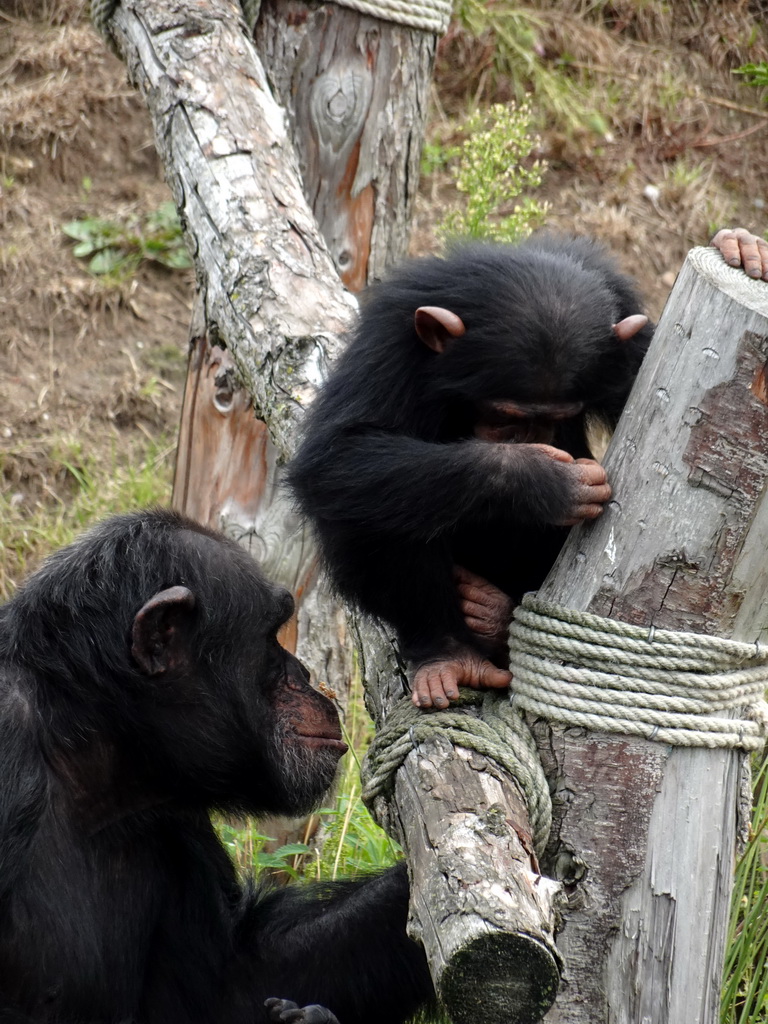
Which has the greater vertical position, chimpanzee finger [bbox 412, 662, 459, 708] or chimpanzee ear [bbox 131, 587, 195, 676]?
chimpanzee finger [bbox 412, 662, 459, 708]

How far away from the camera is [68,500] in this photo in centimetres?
718

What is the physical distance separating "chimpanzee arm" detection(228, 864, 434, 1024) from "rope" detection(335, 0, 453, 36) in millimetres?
3328

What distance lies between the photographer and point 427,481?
3.08 m

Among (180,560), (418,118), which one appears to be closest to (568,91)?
(418,118)

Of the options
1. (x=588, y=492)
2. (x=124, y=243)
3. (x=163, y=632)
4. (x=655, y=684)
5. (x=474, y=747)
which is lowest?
(x=124, y=243)

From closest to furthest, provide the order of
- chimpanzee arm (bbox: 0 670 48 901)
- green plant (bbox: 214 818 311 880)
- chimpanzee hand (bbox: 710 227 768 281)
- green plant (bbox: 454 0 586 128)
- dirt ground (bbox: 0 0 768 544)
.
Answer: chimpanzee hand (bbox: 710 227 768 281) → chimpanzee arm (bbox: 0 670 48 901) → green plant (bbox: 214 818 311 880) → dirt ground (bbox: 0 0 768 544) → green plant (bbox: 454 0 586 128)

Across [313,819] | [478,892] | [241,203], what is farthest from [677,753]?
[313,819]

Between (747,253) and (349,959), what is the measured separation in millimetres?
2108

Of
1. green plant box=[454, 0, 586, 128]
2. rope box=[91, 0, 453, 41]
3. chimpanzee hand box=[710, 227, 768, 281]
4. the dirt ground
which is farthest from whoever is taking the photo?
green plant box=[454, 0, 586, 128]

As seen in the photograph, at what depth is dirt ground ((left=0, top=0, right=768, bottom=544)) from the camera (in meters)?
7.71

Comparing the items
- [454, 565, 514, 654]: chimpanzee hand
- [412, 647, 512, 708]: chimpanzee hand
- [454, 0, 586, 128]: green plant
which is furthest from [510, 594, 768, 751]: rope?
[454, 0, 586, 128]: green plant

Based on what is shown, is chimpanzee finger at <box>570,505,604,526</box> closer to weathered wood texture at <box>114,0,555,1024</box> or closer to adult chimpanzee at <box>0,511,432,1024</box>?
weathered wood texture at <box>114,0,555,1024</box>

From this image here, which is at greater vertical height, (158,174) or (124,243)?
(158,174)

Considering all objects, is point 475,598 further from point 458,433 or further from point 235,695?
point 235,695
